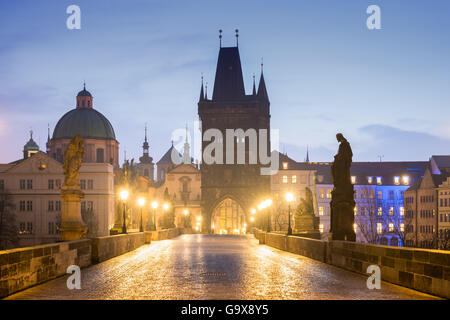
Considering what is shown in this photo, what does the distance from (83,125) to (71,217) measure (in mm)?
99758

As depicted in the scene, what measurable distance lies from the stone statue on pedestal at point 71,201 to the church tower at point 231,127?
70.4m

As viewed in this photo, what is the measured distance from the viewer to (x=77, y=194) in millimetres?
21422

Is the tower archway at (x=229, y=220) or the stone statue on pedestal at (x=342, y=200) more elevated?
the stone statue on pedestal at (x=342, y=200)

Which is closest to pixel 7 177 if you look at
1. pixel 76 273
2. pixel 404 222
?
pixel 404 222

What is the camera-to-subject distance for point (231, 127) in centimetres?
9719

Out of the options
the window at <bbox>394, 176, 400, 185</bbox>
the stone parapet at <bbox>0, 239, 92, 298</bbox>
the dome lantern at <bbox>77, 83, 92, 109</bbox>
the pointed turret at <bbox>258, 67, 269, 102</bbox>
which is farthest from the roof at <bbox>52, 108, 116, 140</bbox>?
the stone parapet at <bbox>0, 239, 92, 298</bbox>

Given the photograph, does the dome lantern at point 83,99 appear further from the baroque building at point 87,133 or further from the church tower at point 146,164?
the church tower at point 146,164

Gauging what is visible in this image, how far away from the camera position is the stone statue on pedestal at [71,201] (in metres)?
21.0

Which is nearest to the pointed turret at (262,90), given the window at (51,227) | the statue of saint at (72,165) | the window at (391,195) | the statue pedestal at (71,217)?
the window at (391,195)

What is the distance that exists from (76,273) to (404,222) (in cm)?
9328

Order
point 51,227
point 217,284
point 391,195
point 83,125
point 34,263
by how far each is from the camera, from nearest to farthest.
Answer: point 34,263, point 217,284, point 51,227, point 391,195, point 83,125

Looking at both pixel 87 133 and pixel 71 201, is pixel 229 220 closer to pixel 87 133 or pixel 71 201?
pixel 87 133

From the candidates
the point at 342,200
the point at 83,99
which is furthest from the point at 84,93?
the point at 342,200
